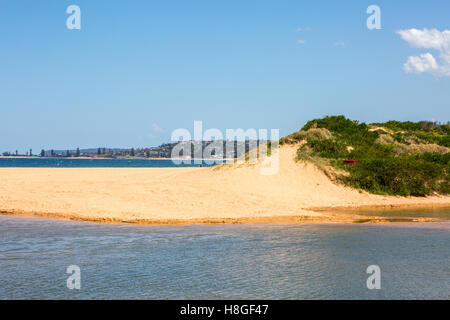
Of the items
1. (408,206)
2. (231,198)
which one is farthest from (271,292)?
(408,206)

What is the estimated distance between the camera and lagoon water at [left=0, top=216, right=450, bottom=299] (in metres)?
10.9

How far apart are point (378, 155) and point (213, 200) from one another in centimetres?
1739

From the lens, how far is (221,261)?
13.5 meters

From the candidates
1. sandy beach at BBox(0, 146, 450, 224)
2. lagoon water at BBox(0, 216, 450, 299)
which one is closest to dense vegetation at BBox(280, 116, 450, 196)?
sandy beach at BBox(0, 146, 450, 224)

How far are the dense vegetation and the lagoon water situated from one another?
496 inches

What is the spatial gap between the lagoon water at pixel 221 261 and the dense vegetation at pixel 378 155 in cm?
1261

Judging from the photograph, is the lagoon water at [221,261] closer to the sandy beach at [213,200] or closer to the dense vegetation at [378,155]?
the sandy beach at [213,200]

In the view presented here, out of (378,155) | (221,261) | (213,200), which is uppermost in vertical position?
(378,155)

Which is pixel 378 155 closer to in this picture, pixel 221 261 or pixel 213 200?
pixel 213 200

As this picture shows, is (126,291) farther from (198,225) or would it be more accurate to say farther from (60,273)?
(198,225)

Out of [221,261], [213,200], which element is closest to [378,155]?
[213,200]

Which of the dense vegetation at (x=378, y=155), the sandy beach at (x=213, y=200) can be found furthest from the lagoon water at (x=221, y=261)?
the dense vegetation at (x=378, y=155)

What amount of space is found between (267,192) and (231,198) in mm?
3900

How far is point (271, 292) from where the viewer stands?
10.9 meters
